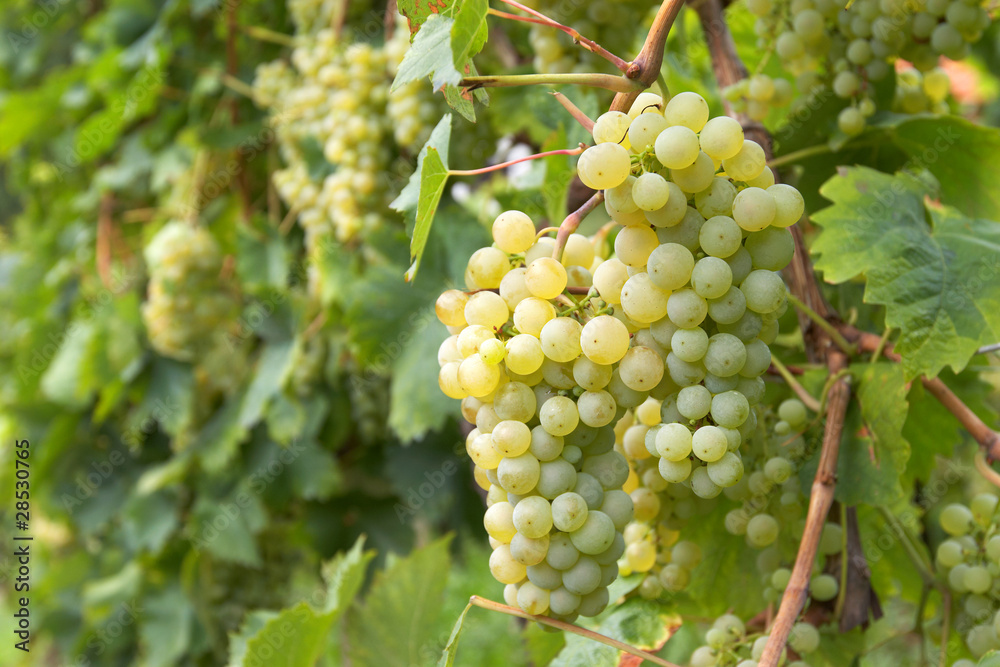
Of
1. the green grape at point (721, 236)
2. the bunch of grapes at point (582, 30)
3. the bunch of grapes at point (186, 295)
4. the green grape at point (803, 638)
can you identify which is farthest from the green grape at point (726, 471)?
the bunch of grapes at point (186, 295)

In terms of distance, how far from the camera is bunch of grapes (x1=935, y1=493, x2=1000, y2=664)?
0.50 metres

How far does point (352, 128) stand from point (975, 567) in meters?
0.85

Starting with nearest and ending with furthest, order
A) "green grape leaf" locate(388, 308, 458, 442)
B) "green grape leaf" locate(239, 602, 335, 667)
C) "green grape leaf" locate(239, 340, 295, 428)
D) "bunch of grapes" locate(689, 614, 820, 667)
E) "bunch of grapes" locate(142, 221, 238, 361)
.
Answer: "bunch of grapes" locate(689, 614, 820, 667), "green grape leaf" locate(239, 602, 335, 667), "green grape leaf" locate(388, 308, 458, 442), "green grape leaf" locate(239, 340, 295, 428), "bunch of grapes" locate(142, 221, 238, 361)

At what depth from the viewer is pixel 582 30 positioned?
0.74 m

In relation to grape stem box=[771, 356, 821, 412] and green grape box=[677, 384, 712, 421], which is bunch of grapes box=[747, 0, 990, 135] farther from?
green grape box=[677, 384, 712, 421]

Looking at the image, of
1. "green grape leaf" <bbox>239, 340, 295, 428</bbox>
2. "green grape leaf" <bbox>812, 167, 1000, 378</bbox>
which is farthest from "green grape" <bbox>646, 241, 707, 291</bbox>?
"green grape leaf" <bbox>239, 340, 295, 428</bbox>

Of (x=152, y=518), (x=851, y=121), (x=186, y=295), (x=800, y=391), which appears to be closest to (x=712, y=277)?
(x=800, y=391)

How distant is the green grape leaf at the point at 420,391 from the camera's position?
898 millimetres

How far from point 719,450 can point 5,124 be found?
171cm

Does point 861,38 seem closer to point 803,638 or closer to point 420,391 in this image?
point 803,638

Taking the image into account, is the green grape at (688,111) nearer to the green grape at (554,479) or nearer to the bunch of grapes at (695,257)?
the bunch of grapes at (695,257)

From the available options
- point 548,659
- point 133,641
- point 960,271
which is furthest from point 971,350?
point 133,641

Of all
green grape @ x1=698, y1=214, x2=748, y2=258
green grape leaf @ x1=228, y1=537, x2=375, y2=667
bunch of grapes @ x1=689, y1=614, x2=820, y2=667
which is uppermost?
green grape @ x1=698, y1=214, x2=748, y2=258

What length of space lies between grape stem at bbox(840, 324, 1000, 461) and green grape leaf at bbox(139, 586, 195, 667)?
4.08ft
